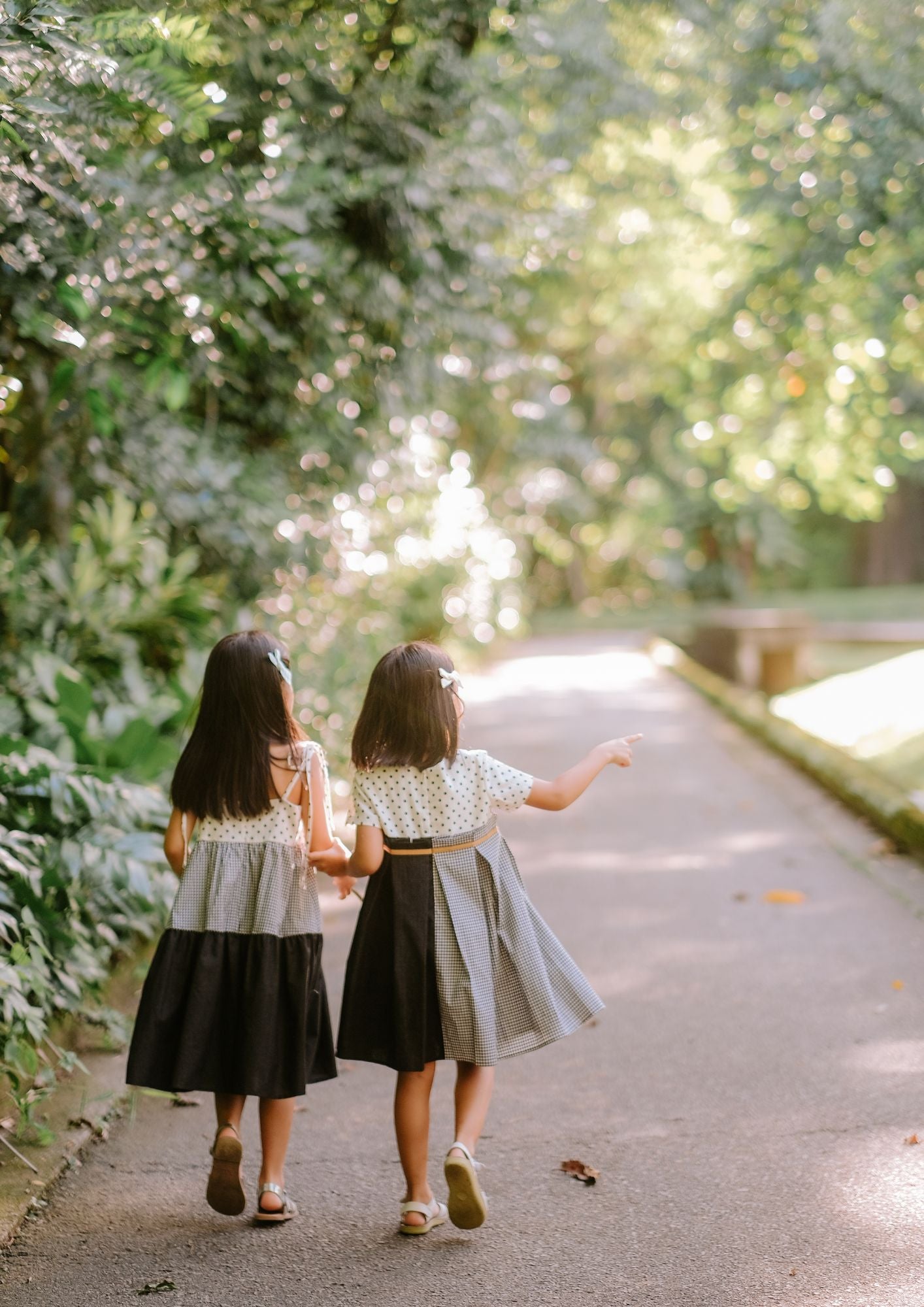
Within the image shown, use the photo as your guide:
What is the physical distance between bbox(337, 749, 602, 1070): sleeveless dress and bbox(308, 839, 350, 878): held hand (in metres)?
0.10

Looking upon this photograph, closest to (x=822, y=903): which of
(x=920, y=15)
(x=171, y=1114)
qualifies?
(x=171, y=1114)

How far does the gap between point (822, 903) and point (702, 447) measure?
10944mm

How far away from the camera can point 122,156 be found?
5.15 metres

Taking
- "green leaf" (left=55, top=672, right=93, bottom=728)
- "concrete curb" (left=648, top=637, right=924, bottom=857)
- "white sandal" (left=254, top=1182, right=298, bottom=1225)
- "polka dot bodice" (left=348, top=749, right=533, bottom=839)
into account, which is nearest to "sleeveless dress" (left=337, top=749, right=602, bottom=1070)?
"polka dot bodice" (left=348, top=749, right=533, bottom=839)

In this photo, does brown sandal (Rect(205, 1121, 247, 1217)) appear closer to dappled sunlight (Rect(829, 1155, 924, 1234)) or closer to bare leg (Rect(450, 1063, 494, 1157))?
bare leg (Rect(450, 1063, 494, 1157))

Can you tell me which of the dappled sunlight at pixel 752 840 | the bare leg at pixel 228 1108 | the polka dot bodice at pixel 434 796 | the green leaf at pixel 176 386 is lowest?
the dappled sunlight at pixel 752 840

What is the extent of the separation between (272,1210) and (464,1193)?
23.7 inches

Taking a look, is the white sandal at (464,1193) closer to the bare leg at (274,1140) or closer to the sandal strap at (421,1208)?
the sandal strap at (421,1208)

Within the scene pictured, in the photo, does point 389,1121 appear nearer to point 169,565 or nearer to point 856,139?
point 169,565

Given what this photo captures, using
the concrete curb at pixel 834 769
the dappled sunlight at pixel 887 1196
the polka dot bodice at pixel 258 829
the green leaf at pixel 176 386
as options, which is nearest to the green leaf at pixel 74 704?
the green leaf at pixel 176 386

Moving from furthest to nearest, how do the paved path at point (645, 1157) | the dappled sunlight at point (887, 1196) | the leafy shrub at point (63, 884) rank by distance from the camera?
the leafy shrub at point (63, 884) → the dappled sunlight at point (887, 1196) → the paved path at point (645, 1157)

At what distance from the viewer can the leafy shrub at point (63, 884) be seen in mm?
3916

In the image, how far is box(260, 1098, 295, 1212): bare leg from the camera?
11.3 ft

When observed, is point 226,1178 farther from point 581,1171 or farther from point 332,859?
point 581,1171
